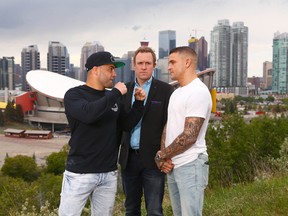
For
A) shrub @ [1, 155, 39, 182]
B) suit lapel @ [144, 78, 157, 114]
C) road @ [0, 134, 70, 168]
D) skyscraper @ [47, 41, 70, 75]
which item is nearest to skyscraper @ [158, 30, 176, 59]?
skyscraper @ [47, 41, 70, 75]

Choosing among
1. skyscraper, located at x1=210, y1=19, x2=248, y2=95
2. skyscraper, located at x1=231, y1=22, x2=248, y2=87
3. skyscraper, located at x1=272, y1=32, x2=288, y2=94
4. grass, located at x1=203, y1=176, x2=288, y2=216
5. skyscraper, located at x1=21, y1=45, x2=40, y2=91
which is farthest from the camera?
skyscraper, located at x1=231, y1=22, x2=248, y2=87

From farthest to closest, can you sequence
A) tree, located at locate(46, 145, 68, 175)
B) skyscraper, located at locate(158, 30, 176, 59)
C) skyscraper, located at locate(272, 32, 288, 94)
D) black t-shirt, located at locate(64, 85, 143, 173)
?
skyscraper, located at locate(158, 30, 176, 59)
skyscraper, located at locate(272, 32, 288, 94)
tree, located at locate(46, 145, 68, 175)
black t-shirt, located at locate(64, 85, 143, 173)

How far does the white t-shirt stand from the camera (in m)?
2.50

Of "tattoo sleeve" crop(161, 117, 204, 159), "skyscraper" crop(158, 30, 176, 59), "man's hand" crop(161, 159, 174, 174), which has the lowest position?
"man's hand" crop(161, 159, 174, 174)

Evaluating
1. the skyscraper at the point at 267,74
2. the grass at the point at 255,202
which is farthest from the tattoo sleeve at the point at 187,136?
the skyscraper at the point at 267,74

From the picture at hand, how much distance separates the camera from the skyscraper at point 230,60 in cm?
11900

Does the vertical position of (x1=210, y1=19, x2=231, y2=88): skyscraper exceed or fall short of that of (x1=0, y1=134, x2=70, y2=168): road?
it exceeds it

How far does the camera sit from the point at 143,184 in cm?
299

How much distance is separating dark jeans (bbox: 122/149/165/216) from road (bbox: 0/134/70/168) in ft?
82.4

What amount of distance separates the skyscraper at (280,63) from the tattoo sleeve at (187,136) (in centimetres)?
12069

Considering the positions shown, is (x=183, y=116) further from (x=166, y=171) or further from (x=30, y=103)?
(x=30, y=103)

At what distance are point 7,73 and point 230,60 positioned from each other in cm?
6748

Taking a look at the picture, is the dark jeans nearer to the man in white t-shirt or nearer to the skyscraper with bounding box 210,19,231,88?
the man in white t-shirt

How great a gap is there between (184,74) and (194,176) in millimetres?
703
